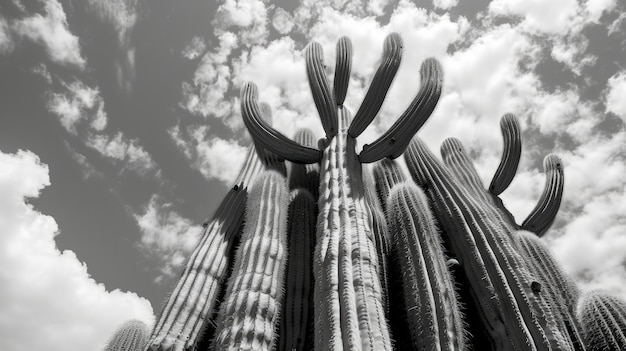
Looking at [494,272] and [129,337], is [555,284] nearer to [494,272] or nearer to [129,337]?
[494,272]

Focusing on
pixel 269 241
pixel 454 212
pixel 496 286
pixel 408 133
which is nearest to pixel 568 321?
pixel 496 286

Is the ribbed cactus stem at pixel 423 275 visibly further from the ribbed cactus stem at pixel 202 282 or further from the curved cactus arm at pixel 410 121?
the ribbed cactus stem at pixel 202 282

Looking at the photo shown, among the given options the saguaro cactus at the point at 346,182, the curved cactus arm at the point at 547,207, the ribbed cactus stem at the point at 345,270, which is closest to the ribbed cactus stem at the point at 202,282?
the saguaro cactus at the point at 346,182

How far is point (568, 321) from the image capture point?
3.95 metres

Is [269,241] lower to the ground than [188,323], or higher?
higher

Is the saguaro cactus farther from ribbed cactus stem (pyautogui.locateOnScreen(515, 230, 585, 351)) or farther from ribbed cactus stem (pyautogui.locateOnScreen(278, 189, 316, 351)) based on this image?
ribbed cactus stem (pyautogui.locateOnScreen(515, 230, 585, 351))

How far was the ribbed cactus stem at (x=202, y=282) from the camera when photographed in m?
3.61

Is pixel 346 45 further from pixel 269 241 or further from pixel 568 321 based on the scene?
pixel 568 321

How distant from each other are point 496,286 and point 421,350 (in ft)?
3.17

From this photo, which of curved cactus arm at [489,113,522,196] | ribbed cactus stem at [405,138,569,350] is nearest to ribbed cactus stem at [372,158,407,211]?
ribbed cactus stem at [405,138,569,350]

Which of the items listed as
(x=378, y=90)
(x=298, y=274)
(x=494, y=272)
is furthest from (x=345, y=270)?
(x=378, y=90)

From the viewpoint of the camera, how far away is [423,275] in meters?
3.70

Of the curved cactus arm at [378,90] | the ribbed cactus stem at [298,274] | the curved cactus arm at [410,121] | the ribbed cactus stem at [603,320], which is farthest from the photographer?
the curved cactus arm at [378,90]

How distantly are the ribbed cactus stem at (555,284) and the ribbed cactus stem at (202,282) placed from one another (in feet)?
10.0
